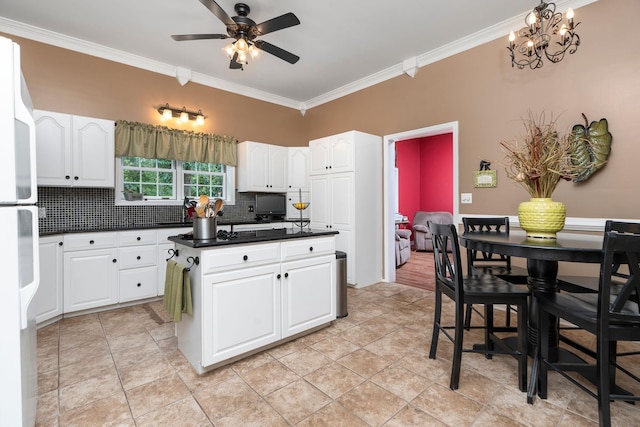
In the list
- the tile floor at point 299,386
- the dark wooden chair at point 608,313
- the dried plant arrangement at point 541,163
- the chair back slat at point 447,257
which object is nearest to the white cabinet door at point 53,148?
the tile floor at point 299,386

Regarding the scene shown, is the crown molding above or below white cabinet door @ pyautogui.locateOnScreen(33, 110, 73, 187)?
above

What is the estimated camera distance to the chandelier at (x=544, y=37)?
2.22m

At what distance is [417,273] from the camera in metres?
4.97

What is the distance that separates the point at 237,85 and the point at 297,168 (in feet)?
5.53

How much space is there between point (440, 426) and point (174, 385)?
1.63 metres

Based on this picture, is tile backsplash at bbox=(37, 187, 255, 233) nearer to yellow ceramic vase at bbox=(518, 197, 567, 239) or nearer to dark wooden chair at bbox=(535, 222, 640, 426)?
yellow ceramic vase at bbox=(518, 197, 567, 239)

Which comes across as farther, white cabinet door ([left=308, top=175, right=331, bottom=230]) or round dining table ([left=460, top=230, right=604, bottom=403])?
white cabinet door ([left=308, top=175, right=331, bottom=230])

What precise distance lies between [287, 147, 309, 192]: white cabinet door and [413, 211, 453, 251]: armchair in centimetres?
341

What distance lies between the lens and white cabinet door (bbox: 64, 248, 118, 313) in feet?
10.1

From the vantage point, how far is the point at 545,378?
1766mm

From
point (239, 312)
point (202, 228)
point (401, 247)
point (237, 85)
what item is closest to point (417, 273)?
point (401, 247)

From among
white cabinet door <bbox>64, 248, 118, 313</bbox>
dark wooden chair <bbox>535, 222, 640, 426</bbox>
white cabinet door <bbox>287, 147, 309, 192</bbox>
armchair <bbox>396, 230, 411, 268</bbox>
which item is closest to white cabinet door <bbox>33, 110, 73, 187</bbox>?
white cabinet door <bbox>64, 248, 118, 313</bbox>

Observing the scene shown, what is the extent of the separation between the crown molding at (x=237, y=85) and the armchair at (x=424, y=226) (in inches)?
152

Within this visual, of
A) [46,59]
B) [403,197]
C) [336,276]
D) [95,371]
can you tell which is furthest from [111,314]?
[403,197]
